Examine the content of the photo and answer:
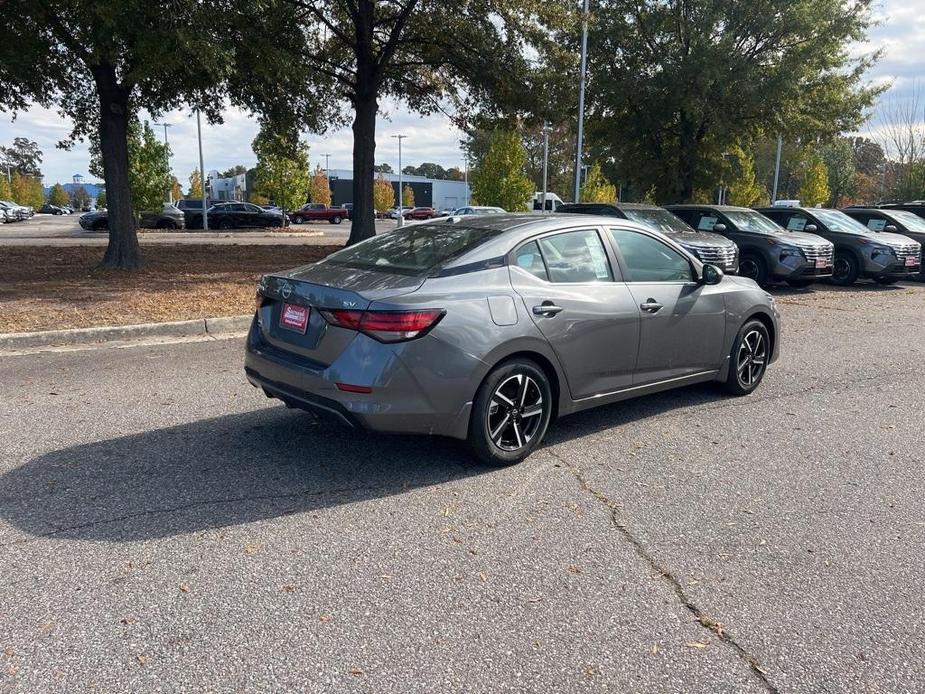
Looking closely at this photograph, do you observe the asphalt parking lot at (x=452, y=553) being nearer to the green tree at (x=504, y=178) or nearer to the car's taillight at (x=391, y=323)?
the car's taillight at (x=391, y=323)

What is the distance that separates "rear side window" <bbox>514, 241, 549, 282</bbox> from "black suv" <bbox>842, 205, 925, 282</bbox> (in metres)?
15.8

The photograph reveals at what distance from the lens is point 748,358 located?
245 inches

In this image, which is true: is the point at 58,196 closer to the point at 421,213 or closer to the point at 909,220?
the point at 421,213

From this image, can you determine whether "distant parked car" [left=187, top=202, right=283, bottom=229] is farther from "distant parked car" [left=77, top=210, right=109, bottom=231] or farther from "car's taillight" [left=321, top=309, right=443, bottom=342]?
"car's taillight" [left=321, top=309, right=443, bottom=342]

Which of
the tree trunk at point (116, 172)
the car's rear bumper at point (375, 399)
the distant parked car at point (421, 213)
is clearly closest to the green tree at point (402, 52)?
the tree trunk at point (116, 172)

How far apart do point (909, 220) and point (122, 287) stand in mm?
18026

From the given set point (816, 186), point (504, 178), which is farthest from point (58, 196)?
point (816, 186)

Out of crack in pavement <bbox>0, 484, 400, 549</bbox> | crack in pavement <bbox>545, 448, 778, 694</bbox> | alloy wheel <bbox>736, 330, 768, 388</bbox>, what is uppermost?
alloy wheel <bbox>736, 330, 768, 388</bbox>

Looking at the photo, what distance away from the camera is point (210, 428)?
201 inches

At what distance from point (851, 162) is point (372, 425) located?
3098 inches

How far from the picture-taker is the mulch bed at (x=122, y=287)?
8922 mm

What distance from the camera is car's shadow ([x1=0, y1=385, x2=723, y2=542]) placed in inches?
145

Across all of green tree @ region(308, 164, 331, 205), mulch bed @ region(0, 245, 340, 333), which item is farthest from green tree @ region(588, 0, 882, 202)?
green tree @ region(308, 164, 331, 205)

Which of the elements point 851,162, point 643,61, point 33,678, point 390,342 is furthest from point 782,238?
point 851,162
